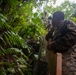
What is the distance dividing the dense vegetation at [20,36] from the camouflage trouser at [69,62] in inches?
56.3

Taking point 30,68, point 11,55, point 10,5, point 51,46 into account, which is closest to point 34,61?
point 30,68

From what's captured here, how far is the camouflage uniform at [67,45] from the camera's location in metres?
4.03

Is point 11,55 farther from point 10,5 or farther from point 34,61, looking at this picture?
point 10,5

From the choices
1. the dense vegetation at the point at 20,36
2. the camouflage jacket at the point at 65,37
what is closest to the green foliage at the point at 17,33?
the dense vegetation at the point at 20,36

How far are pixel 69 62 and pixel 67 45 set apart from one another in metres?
0.34

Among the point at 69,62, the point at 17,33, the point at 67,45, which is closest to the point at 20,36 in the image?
the point at 17,33

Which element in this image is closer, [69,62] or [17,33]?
[69,62]

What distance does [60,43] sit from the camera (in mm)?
4109

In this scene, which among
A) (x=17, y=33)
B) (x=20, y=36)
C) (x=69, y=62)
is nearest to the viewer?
(x=69, y=62)

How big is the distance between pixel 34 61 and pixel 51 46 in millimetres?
2374

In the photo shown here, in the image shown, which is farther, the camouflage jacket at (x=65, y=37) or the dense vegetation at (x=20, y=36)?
the dense vegetation at (x=20, y=36)

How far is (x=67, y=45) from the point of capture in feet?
13.5

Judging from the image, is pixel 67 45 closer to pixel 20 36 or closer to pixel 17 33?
pixel 17 33

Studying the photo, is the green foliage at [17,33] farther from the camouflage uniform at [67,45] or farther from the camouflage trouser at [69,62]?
the camouflage trouser at [69,62]
